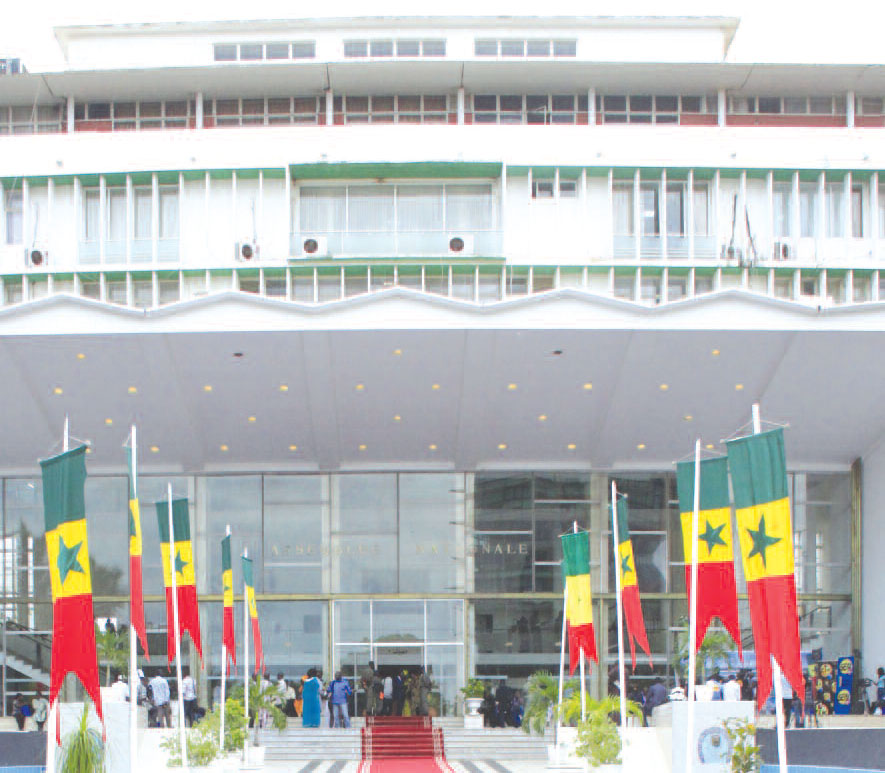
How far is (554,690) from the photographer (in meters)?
28.9

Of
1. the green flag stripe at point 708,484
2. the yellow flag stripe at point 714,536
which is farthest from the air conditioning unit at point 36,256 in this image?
the yellow flag stripe at point 714,536

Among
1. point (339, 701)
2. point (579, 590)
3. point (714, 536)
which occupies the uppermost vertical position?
point (714, 536)

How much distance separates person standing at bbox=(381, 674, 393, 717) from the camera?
3136cm

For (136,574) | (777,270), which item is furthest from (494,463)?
(136,574)

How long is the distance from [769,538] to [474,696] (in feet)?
63.0

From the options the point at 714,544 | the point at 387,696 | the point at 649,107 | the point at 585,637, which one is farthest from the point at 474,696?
the point at 714,544

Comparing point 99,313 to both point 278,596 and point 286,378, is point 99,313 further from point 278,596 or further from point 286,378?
point 278,596

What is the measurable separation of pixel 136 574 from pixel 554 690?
13.4 metres

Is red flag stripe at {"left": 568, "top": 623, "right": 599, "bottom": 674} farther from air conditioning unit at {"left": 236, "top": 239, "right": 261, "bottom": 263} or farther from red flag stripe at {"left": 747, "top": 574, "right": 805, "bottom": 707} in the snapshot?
air conditioning unit at {"left": 236, "top": 239, "right": 261, "bottom": 263}

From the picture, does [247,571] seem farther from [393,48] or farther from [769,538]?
[393,48]

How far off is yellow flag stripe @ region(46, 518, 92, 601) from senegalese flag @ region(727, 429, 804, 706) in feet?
21.0

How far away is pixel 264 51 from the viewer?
3450 cm

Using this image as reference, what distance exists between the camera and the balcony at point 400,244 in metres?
29.3

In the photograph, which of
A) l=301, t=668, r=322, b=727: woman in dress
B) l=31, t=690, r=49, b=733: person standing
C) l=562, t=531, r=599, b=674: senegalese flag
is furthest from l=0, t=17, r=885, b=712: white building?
l=562, t=531, r=599, b=674: senegalese flag
